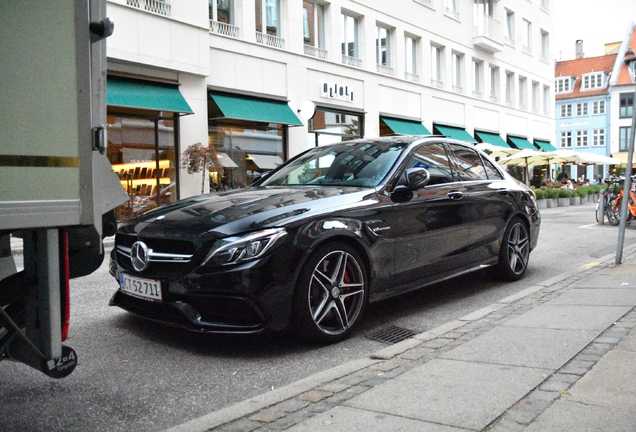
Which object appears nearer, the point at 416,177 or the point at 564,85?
the point at 416,177

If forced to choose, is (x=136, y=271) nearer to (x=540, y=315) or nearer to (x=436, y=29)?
(x=540, y=315)

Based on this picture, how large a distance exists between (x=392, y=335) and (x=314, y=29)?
65.2 feet

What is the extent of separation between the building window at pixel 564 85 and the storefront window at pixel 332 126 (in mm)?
57631

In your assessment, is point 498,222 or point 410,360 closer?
point 410,360

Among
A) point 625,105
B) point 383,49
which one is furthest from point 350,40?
point 625,105

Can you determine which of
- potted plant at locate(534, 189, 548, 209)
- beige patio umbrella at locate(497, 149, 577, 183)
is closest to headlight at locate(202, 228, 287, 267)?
potted plant at locate(534, 189, 548, 209)

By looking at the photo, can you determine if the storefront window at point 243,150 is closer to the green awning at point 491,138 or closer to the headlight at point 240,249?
the headlight at point 240,249

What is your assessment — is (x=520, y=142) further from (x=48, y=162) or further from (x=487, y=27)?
(x=48, y=162)

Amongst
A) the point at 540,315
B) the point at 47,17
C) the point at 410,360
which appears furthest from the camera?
the point at 540,315

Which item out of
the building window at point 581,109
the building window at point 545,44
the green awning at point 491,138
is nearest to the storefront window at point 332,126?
the green awning at point 491,138

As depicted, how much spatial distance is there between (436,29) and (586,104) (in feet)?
163

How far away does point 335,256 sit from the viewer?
15.7 ft

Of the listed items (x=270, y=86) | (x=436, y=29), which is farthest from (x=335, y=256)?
(x=436, y=29)

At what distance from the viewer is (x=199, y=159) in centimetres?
1770
